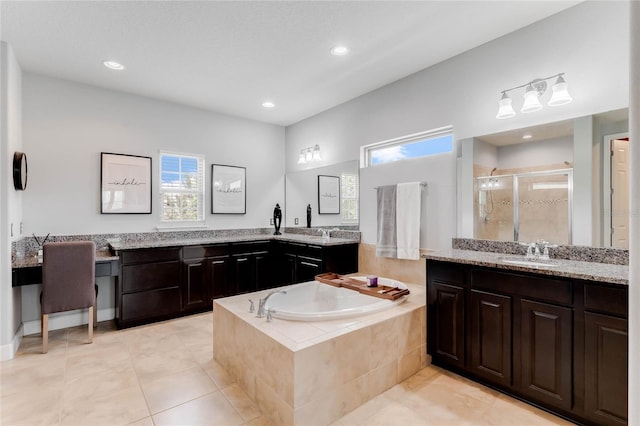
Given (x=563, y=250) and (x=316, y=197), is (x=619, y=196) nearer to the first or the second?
(x=563, y=250)

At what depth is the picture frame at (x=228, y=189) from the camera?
4.69m

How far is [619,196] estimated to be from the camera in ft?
6.97

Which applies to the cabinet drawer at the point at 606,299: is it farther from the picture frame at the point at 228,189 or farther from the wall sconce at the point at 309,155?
the picture frame at the point at 228,189

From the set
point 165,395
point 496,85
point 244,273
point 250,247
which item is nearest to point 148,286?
point 244,273

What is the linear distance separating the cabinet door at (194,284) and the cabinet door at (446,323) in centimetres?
268

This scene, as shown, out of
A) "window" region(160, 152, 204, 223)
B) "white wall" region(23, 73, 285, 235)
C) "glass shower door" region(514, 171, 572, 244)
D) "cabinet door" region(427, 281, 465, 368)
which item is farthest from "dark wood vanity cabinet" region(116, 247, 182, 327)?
"glass shower door" region(514, 171, 572, 244)

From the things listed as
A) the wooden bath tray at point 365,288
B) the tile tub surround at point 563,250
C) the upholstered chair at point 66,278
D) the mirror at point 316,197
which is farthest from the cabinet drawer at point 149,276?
the tile tub surround at point 563,250

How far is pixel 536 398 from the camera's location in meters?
2.05

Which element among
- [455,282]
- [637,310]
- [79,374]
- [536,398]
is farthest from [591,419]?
[79,374]

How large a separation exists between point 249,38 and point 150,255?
2.50 m

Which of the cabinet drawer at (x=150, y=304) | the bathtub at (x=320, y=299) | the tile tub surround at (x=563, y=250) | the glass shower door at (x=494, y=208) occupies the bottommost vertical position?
the cabinet drawer at (x=150, y=304)

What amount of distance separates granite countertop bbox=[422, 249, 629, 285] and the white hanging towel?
0.73 m

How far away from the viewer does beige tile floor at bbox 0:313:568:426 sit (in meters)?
1.98

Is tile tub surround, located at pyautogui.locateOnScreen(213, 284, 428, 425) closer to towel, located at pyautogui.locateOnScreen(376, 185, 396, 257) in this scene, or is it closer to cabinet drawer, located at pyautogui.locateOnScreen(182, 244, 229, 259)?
towel, located at pyautogui.locateOnScreen(376, 185, 396, 257)
